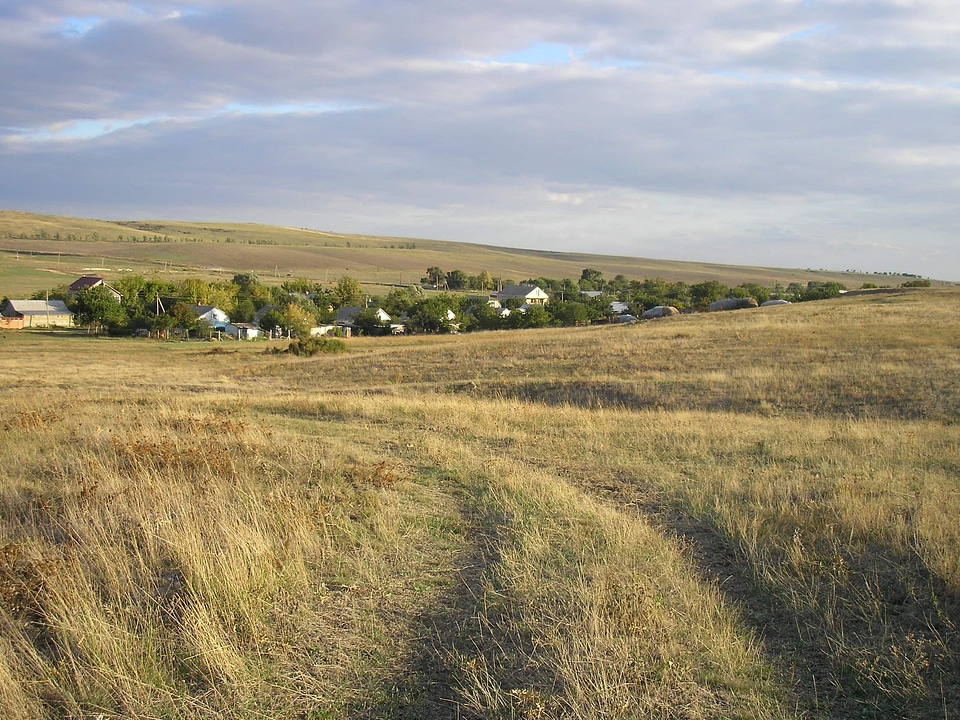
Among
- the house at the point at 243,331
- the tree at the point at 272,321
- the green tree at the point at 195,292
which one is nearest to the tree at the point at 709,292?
the tree at the point at 272,321

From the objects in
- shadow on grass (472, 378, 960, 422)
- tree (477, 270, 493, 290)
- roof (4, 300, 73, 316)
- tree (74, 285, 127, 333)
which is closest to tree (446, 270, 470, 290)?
tree (477, 270, 493, 290)

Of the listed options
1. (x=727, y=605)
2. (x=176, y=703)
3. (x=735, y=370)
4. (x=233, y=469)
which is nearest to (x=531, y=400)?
(x=735, y=370)

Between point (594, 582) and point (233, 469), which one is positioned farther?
point (233, 469)

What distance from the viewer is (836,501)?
7121 mm

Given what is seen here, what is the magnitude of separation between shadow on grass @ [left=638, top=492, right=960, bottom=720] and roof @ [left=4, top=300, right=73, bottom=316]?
339ft

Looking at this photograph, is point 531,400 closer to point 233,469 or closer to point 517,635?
point 233,469

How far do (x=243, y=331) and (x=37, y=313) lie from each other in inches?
1034

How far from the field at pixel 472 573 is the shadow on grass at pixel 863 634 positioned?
0.02 metres

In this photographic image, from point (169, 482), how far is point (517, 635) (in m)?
4.27

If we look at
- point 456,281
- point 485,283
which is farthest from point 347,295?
point 456,281

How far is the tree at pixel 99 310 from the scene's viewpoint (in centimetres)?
8306

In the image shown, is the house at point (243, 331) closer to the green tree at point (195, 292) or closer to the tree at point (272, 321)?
the tree at point (272, 321)

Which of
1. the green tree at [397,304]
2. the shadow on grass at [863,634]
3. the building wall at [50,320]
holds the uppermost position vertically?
the shadow on grass at [863,634]

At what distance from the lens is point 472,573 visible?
217 inches
